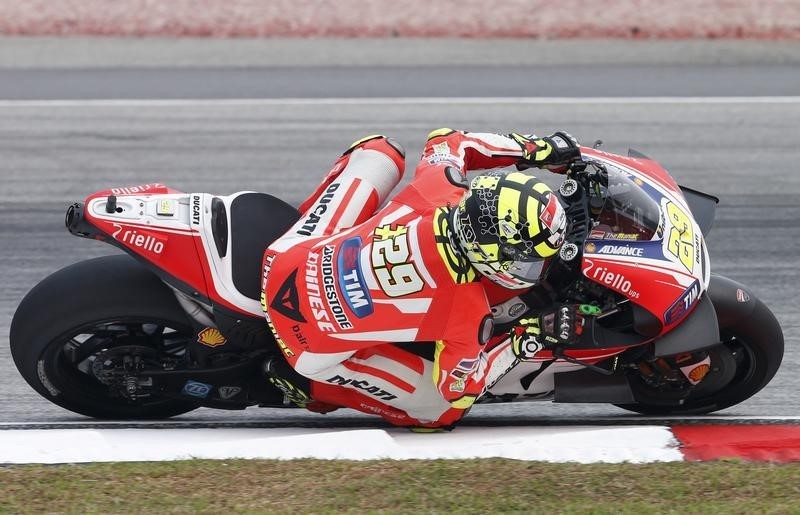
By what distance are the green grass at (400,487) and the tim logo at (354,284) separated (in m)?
0.58

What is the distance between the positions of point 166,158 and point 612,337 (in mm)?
5290

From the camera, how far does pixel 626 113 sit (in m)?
10.4

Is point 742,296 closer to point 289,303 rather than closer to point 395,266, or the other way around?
point 395,266

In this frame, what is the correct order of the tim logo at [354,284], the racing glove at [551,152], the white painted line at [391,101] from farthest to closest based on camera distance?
the white painted line at [391,101]
the racing glove at [551,152]
the tim logo at [354,284]

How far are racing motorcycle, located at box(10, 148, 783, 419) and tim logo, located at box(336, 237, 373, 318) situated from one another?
0.06 metres

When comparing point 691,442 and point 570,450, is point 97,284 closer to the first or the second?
point 570,450

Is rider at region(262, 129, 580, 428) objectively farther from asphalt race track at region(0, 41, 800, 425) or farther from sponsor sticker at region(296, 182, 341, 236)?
asphalt race track at region(0, 41, 800, 425)

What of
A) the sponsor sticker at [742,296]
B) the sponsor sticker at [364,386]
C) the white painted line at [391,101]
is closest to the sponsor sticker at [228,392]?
the sponsor sticker at [364,386]

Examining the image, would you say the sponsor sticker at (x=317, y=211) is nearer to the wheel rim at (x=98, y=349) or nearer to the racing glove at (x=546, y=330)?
the wheel rim at (x=98, y=349)

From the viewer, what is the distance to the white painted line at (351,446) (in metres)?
4.78

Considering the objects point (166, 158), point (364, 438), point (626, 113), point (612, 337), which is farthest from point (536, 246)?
point (626, 113)

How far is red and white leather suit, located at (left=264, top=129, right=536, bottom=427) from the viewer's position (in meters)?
4.64

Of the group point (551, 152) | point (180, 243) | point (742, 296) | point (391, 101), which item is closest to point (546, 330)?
point (551, 152)

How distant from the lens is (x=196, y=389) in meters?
5.19
